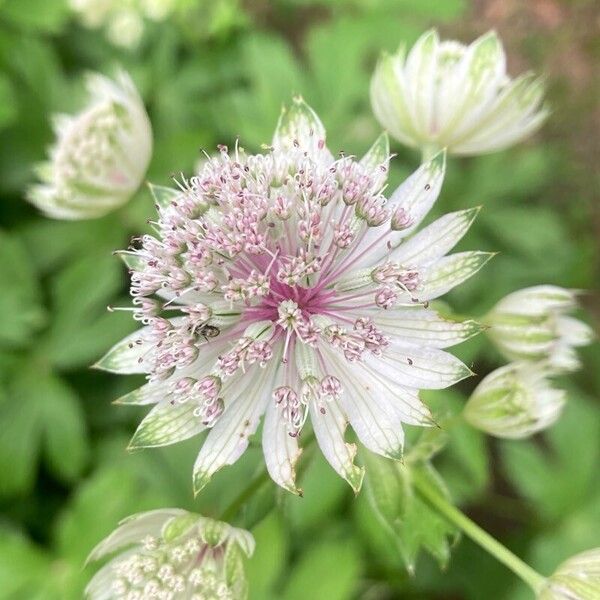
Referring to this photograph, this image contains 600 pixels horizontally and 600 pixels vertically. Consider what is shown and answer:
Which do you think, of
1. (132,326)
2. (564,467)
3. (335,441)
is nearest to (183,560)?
(335,441)

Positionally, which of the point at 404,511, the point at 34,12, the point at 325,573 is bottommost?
the point at 325,573

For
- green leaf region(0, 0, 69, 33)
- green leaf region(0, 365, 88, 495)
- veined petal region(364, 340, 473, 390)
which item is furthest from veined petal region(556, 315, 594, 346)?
green leaf region(0, 0, 69, 33)

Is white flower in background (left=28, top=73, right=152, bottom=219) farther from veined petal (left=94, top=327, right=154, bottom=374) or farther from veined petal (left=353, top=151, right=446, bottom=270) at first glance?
veined petal (left=353, top=151, right=446, bottom=270)

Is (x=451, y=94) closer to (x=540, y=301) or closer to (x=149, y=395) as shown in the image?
(x=540, y=301)

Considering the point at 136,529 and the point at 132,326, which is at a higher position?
the point at 132,326

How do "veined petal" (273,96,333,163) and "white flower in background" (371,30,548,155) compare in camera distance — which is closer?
"veined petal" (273,96,333,163)

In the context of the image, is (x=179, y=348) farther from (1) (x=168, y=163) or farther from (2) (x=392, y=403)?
(1) (x=168, y=163)

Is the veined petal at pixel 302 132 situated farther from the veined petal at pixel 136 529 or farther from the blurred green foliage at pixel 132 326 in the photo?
the blurred green foliage at pixel 132 326

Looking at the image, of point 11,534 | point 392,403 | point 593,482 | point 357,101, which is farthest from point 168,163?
point 593,482
